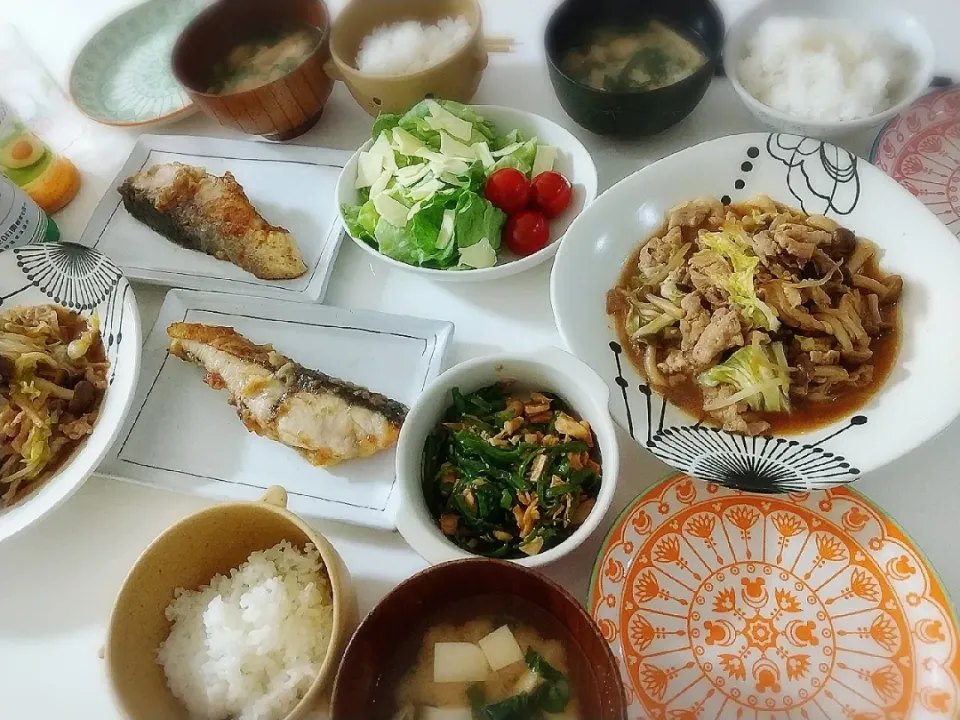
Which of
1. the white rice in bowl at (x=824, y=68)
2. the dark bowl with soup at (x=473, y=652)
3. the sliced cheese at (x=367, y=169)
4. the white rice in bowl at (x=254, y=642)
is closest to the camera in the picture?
the dark bowl with soup at (x=473, y=652)

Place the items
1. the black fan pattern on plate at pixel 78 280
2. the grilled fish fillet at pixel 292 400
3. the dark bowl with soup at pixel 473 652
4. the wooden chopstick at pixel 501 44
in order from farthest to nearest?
the wooden chopstick at pixel 501 44 → the black fan pattern on plate at pixel 78 280 → the grilled fish fillet at pixel 292 400 → the dark bowl with soup at pixel 473 652

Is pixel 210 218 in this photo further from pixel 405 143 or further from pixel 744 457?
pixel 744 457

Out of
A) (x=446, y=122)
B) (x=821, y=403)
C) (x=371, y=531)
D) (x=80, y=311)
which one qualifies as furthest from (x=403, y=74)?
(x=821, y=403)

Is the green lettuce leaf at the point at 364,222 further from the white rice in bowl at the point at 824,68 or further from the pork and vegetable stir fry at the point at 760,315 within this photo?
the white rice in bowl at the point at 824,68

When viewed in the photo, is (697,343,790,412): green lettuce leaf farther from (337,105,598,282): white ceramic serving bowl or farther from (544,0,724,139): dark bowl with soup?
(544,0,724,139): dark bowl with soup

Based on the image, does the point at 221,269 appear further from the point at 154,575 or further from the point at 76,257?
the point at 154,575

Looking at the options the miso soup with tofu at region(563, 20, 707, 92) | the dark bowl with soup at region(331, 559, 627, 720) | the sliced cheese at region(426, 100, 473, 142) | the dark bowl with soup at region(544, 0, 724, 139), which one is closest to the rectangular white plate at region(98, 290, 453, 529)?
the dark bowl with soup at region(331, 559, 627, 720)

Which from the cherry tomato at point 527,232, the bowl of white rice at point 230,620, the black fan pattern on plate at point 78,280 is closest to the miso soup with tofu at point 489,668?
the bowl of white rice at point 230,620
